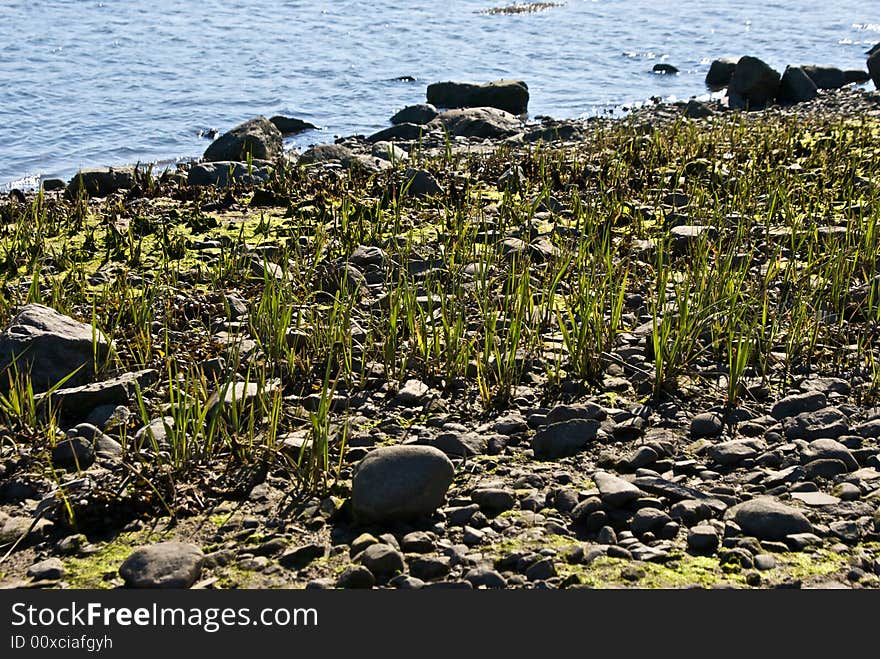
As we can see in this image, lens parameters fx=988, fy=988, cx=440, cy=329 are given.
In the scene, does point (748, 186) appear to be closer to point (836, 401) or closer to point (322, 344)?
point (836, 401)

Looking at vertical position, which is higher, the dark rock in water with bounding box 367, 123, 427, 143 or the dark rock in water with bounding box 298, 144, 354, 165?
the dark rock in water with bounding box 298, 144, 354, 165

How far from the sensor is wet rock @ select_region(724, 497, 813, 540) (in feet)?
12.1

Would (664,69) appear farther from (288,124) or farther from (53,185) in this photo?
(53,185)

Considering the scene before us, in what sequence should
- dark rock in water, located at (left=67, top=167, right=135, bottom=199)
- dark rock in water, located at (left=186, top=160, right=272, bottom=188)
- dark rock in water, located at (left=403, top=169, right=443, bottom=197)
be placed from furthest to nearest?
dark rock in water, located at (left=67, top=167, right=135, bottom=199), dark rock in water, located at (left=186, top=160, right=272, bottom=188), dark rock in water, located at (left=403, top=169, right=443, bottom=197)

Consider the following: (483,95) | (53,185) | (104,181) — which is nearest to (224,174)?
(104,181)

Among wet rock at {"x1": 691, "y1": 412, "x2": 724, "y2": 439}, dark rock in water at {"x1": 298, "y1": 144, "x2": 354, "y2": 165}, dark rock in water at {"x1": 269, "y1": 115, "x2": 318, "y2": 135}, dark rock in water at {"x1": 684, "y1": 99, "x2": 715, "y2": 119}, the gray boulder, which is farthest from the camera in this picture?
dark rock in water at {"x1": 269, "y1": 115, "x2": 318, "y2": 135}

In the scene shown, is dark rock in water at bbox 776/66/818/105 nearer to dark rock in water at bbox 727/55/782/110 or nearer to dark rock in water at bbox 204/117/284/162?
dark rock in water at bbox 727/55/782/110

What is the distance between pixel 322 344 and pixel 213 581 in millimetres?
2208

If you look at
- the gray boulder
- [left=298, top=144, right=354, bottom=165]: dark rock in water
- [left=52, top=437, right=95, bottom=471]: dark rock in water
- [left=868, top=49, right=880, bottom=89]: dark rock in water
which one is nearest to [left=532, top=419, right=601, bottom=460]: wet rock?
the gray boulder

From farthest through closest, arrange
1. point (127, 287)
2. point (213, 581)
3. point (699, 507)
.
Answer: point (127, 287) → point (699, 507) → point (213, 581)

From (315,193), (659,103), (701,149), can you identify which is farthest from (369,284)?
(659,103)

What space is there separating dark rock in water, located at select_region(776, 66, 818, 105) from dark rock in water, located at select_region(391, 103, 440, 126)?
7.37 metres

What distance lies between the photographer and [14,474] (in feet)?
14.1

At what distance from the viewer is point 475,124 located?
15594 millimetres
